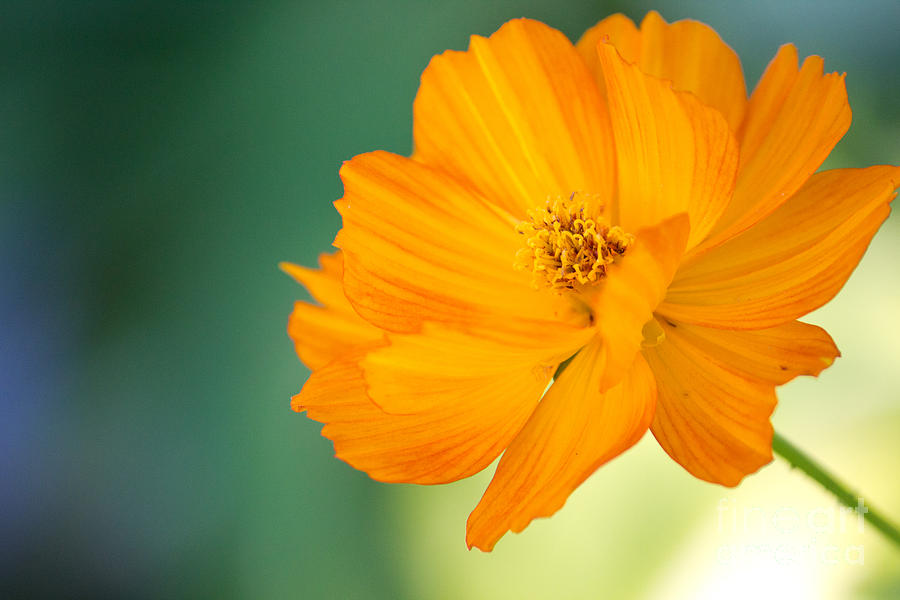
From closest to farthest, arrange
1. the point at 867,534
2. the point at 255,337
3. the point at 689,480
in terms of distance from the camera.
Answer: the point at 867,534
the point at 689,480
the point at 255,337

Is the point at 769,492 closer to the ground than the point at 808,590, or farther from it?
farther from it

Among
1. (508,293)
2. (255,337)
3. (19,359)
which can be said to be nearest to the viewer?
(508,293)

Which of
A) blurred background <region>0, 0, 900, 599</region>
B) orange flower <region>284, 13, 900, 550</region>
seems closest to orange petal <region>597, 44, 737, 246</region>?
orange flower <region>284, 13, 900, 550</region>

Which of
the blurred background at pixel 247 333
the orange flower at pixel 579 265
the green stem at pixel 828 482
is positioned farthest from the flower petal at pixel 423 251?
the blurred background at pixel 247 333

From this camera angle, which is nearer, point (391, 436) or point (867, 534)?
point (391, 436)

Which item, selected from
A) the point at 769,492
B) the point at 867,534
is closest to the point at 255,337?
the point at 769,492

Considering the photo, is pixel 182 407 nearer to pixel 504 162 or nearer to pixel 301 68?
pixel 301 68

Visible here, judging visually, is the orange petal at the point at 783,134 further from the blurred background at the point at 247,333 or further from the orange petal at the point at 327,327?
the blurred background at the point at 247,333

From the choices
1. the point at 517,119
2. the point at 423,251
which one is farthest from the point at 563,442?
the point at 517,119
